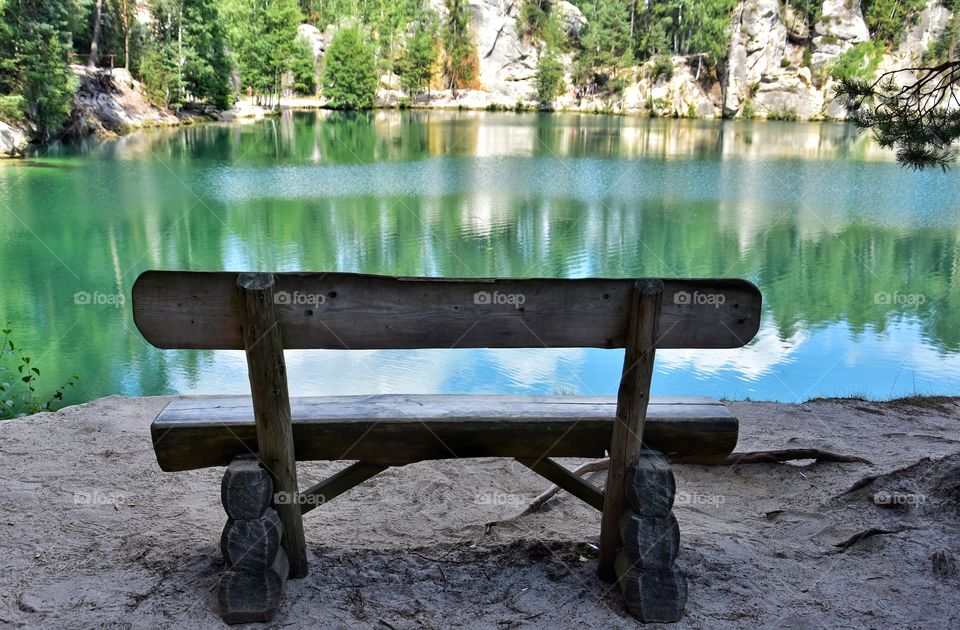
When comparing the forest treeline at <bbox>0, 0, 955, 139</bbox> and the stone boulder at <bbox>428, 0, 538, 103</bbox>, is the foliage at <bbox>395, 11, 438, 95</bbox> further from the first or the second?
the stone boulder at <bbox>428, 0, 538, 103</bbox>

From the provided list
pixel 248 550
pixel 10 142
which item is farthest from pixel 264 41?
pixel 248 550

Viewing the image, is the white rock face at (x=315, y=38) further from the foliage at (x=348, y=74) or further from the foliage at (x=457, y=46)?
the foliage at (x=457, y=46)

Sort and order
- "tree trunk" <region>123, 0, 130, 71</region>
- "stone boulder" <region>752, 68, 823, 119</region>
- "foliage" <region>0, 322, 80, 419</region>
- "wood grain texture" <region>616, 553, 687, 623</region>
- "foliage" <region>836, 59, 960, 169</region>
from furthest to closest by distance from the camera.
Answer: "stone boulder" <region>752, 68, 823, 119</region>, "tree trunk" <region>123, 0, 130, 71</region>, "foliage" <region>0, 322, 80, 419</region>, "foliage" <region>836, 59, 960, 169</region>, "wood grain texture" <region>616, 553, 687, 623</region>

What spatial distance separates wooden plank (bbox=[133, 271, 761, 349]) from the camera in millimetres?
2551

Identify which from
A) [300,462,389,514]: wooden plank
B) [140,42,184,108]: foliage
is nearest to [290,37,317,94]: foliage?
[140,42,184,108]: foliage

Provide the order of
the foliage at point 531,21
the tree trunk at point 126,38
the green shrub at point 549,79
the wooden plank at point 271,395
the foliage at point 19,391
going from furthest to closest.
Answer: the foliage at point 531,21
the green shrub at point 549,79
the tree trunk at point 126,38
the foliage at point 19,391
the wooden plank at point 271,395

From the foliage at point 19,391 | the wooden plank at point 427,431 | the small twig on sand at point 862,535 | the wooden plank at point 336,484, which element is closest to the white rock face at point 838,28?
the foliage at point 19,391

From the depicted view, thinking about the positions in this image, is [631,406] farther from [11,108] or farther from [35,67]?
[35,67]

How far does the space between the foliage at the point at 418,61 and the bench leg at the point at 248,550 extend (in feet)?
217

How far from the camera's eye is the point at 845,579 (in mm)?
3154

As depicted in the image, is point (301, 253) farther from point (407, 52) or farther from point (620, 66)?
point (620, 66)

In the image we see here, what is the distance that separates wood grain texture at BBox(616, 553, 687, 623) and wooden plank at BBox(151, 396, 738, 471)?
48 centimetres

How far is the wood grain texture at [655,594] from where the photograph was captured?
9.09ft

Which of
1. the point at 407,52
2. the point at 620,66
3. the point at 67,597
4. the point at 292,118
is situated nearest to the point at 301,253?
the point at 67,597
